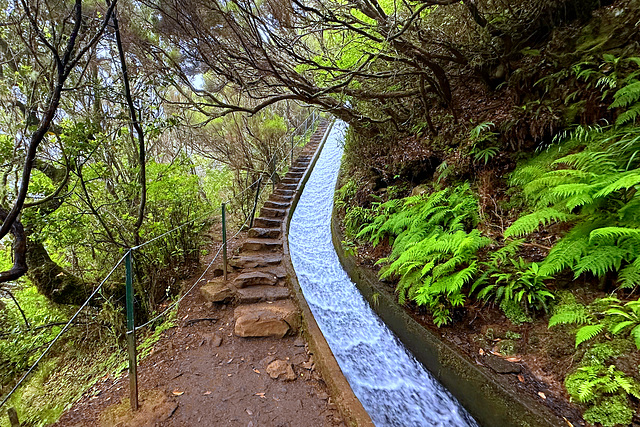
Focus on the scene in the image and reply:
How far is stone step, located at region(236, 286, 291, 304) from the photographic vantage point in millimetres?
4078


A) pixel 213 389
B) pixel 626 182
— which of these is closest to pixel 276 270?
pixel 213 389

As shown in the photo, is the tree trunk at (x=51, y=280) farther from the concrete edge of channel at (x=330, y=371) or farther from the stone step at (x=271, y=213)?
the stone step at (x=271, y=213)

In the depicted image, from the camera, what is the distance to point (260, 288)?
4.37 m

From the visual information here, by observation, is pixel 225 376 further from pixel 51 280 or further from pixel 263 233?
pixel 51 280

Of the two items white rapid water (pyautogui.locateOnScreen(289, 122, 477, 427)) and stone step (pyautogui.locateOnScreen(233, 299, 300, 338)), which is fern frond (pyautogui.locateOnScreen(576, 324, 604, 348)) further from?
stone step (pyautogui.locateOnScreen(233, 299, 300, 338))

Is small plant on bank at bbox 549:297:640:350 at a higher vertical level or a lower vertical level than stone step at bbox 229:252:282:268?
higher

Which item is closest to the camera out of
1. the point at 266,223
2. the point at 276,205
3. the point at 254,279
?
the point at 254,279

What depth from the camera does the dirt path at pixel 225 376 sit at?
7.95 feet

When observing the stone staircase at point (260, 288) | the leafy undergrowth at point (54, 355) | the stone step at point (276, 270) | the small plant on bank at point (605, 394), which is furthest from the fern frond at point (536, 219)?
the leafy undergrowth at point (54, 355)

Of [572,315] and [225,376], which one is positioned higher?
[572,315]

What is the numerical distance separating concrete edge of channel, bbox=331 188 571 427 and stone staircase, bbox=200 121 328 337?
1.37m

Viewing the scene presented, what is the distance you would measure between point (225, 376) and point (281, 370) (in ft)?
1.96

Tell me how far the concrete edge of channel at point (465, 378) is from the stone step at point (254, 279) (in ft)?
5.45

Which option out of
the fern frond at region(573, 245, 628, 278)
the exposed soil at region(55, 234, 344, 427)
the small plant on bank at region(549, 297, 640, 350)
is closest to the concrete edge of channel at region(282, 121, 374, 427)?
the exposed soil at region(55, 234, 344, 427)
